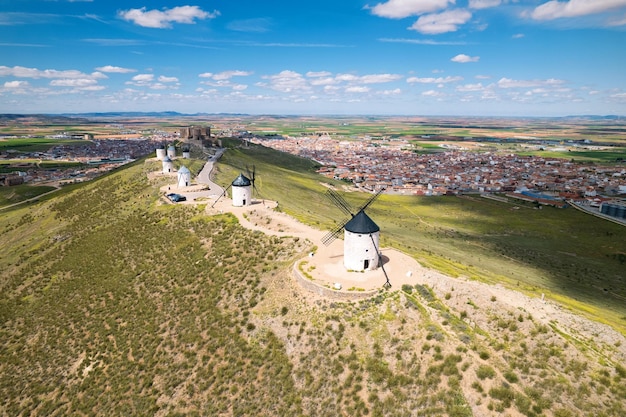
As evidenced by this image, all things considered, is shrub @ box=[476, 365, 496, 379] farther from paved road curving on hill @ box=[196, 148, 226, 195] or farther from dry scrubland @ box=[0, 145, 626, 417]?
paved road curving on hill @ box=[196, 148, 226, 195]

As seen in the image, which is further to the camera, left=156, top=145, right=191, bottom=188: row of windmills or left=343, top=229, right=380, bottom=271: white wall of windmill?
left=156, top=145, right=191, bottom=188: row of windmills

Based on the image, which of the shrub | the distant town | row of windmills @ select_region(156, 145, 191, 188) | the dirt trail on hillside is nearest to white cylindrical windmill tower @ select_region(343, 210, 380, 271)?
the dirt trail on hillside

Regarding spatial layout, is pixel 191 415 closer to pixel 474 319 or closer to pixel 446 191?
pixel 474 319

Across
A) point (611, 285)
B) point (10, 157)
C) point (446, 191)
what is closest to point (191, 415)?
point (611, 285)

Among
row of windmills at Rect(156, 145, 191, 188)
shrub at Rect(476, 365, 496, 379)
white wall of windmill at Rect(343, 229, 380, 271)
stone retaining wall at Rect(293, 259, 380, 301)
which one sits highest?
row of windmills at Rect(156, 145, 191, 188)

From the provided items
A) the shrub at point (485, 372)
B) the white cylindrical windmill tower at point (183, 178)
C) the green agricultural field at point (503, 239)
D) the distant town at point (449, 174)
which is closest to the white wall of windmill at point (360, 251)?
Answer: the green agricultural field at point (503, 239)

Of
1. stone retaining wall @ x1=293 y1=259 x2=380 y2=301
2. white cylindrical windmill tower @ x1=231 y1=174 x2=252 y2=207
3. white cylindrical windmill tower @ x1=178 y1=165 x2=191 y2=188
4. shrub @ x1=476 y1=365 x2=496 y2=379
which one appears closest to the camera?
shrub @ x1=476 y1=365 x2=496 y2=379

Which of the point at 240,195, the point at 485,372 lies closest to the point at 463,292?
the point at 485,372
